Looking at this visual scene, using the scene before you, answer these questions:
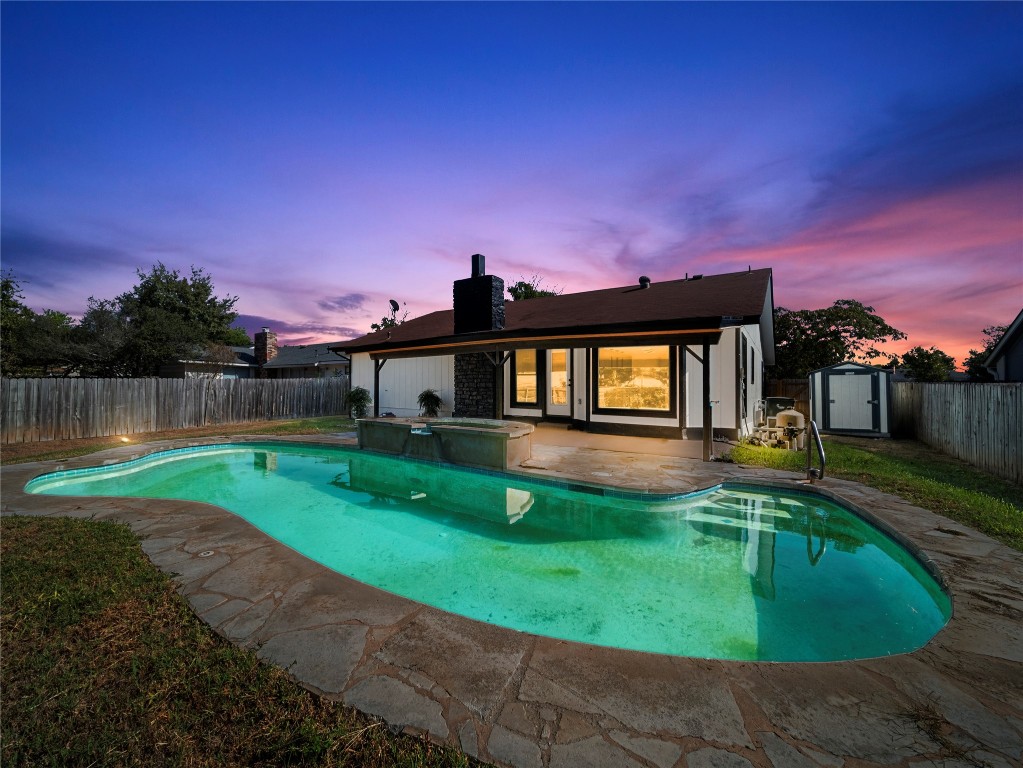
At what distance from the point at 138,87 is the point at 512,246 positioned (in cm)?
1143

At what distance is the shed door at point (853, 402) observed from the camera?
11352 millimetres

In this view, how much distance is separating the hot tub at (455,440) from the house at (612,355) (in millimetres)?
2619

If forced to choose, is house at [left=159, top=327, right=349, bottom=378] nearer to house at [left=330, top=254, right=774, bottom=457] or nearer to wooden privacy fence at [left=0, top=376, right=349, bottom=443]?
wooden privacy fence at [left=0, top=376, right=349, bottom=443]

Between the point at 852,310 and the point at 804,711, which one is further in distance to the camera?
the point at 852,310

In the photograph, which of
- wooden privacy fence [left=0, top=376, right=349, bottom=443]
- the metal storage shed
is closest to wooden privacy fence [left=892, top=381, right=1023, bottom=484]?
the metal storage shed

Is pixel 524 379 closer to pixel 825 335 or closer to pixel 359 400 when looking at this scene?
pixel 359 400

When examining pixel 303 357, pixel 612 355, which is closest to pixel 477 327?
pixel 612 355

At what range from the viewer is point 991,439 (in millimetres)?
6582

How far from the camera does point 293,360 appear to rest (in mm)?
25250

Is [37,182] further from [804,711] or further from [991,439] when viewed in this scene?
[991,439]

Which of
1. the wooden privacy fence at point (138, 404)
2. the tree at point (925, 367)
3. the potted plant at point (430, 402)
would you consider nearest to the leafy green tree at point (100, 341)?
the wooden privacy fence at point (138, 404)

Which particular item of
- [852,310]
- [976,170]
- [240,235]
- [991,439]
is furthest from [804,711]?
[852,310]

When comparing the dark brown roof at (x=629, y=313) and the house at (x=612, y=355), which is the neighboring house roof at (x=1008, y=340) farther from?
the dark brown roof at (x=629, y=313)

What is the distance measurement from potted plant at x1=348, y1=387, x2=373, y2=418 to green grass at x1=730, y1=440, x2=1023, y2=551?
1213cm
